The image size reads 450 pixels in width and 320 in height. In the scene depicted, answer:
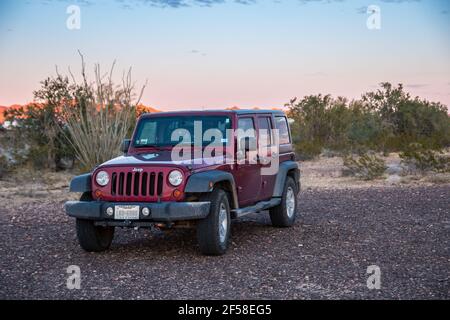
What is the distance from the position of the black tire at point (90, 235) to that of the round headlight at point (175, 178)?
3.88 ft

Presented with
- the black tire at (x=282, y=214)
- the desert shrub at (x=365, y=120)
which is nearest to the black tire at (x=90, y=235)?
the black tire at (x=282, y=214)

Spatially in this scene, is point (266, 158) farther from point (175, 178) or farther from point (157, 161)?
point (175, 178)

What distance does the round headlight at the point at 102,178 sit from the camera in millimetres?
7535

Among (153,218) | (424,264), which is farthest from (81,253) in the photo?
(424,264)

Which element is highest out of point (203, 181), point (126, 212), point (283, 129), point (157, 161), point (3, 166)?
point (283, 129)

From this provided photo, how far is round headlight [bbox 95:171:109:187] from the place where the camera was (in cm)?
754

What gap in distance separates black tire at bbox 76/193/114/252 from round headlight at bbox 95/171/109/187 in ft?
1.16

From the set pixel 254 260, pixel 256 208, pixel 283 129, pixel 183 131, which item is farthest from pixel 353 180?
pixel 254 260

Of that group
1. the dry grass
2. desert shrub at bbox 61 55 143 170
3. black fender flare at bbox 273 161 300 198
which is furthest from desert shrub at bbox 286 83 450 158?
black fender flare at bbox 273 161 300 198

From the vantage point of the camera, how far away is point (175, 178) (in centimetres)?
729

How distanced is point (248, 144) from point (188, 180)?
Result: 1.51 meters

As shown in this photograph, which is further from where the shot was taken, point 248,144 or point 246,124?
point 246,124

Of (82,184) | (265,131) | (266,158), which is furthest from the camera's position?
(265,131)

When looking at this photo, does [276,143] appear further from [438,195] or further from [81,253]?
[438,195]
